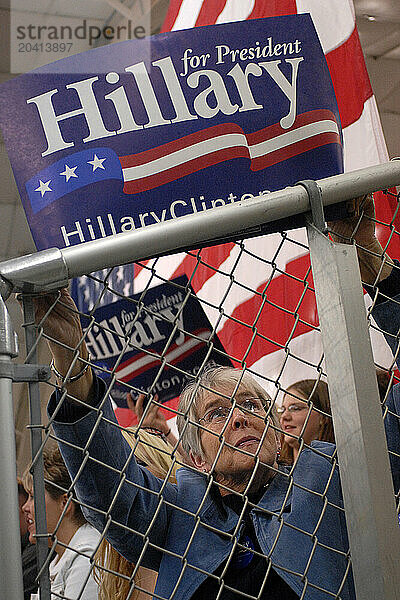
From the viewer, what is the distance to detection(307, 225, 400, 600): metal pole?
2.34 ft

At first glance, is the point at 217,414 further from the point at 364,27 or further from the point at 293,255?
the point at 364,27

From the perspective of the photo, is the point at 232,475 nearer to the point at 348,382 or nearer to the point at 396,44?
the point at 348,382

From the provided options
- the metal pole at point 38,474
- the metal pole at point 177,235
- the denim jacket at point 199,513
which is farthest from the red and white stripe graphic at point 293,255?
the metal pole at point 38,474

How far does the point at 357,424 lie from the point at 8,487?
0.35 metres

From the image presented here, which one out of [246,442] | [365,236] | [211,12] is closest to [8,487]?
[365,236]

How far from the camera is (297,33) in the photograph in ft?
4.16

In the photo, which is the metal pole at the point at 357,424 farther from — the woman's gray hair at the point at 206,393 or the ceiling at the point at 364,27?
the ceiling at the point at 364,27

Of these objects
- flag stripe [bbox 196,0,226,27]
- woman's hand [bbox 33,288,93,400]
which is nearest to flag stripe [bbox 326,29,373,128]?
flag stripe [bbox 196,0,226,27]

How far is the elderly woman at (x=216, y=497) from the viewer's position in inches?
34.8

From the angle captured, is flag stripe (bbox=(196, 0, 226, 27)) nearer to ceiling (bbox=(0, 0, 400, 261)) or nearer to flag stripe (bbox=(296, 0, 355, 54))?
flag stripe (bbox=(296, 0, 355, 54))

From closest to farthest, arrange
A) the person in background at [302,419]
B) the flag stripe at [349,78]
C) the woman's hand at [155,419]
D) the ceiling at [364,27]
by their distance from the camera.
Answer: the person in background at [302,419]
the flag stripe at [349,78]
the woman's hand at [155,419]
the ceiling at [364,27]

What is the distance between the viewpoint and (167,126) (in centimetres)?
121

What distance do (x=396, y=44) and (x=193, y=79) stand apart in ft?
12.4

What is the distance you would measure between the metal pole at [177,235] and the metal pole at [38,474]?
0.04 meters
